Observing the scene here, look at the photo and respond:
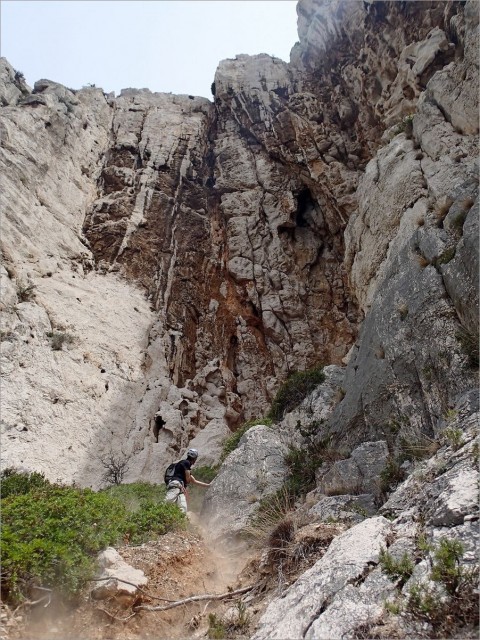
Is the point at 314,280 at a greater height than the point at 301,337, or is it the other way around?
the point at 314,280

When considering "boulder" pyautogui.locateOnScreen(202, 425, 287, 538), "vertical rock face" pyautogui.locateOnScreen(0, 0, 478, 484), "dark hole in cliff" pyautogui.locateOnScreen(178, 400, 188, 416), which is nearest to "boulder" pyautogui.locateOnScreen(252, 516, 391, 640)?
"vertical rock face" pyautogui.locateOnScreen(0, 0, 478, 484)

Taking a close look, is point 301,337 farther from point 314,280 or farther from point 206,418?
point 206,418

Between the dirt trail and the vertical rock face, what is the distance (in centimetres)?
411

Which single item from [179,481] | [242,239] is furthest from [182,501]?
[242,239]

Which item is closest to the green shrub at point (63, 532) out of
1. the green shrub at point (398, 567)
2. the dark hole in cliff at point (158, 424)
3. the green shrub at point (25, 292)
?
the green shrub at point (398, 567)

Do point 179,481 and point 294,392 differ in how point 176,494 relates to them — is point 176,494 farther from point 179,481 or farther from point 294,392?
point 294,392

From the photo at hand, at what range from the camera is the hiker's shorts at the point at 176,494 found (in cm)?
914

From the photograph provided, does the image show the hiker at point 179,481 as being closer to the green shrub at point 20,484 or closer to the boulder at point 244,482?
the boulder at point 244,482

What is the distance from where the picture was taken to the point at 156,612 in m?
5.14

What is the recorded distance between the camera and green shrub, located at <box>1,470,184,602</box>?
4.82 m

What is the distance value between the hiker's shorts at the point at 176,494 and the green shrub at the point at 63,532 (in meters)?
1.20

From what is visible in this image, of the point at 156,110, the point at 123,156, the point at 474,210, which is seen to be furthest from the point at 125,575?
the point at 156,110

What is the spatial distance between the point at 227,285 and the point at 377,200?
1080 centimetres

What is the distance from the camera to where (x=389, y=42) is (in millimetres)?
20391
